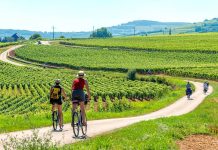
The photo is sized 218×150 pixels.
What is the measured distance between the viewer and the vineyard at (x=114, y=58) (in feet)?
361

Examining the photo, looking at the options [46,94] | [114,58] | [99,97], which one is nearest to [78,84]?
[99,97]

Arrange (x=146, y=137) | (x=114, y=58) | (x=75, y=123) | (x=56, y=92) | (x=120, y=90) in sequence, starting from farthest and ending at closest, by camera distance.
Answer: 1. (x=114, y=58)
2. (x=120, y=90)
3. (x=56, y=92)
4. (x=75, y=123)
5. (x=146, y=137)

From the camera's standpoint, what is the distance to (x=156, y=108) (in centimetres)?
3481

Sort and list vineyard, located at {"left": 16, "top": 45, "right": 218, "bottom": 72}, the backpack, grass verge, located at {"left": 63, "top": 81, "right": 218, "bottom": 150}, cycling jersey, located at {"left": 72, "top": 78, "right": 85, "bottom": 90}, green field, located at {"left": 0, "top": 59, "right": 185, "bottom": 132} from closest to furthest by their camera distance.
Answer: grass verge, located at {"left": 63, "top": 81, "right": 218, "bottom": 150}
cycling jersey, located at {"left": 72, "top": 78, "right": 85, "bottom": 90}
the backpack
green field, located at {"left": 0, "top": 59, "right": 185, "bottom": 132}
vineyard, located at {"left": 16, "top": 45, "right": 218, "bottom": 72}

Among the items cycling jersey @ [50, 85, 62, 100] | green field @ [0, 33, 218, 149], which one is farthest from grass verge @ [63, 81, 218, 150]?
cycling jersey @ [50, 85, 62, 100]

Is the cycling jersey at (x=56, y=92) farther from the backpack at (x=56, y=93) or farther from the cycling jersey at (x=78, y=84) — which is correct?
the cycling jersey at (x=78, y=84)

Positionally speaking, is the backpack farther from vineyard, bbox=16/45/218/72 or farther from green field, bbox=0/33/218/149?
vineyard, bbox=16/45/218/72

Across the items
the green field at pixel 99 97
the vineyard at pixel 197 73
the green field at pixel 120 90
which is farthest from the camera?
the vineyard at pixel 197 73

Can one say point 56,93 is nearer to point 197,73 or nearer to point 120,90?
point 120,90

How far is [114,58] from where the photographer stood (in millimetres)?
129500

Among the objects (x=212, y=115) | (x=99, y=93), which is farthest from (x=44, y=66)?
(x=212, y=115)

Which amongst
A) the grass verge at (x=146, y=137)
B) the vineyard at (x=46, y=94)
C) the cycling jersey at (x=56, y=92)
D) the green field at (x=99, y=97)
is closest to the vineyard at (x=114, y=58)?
the green field at (x=99, y=97)

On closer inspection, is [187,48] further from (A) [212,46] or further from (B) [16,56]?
(B) [16,56]

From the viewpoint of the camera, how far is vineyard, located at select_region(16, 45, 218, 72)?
110 m
